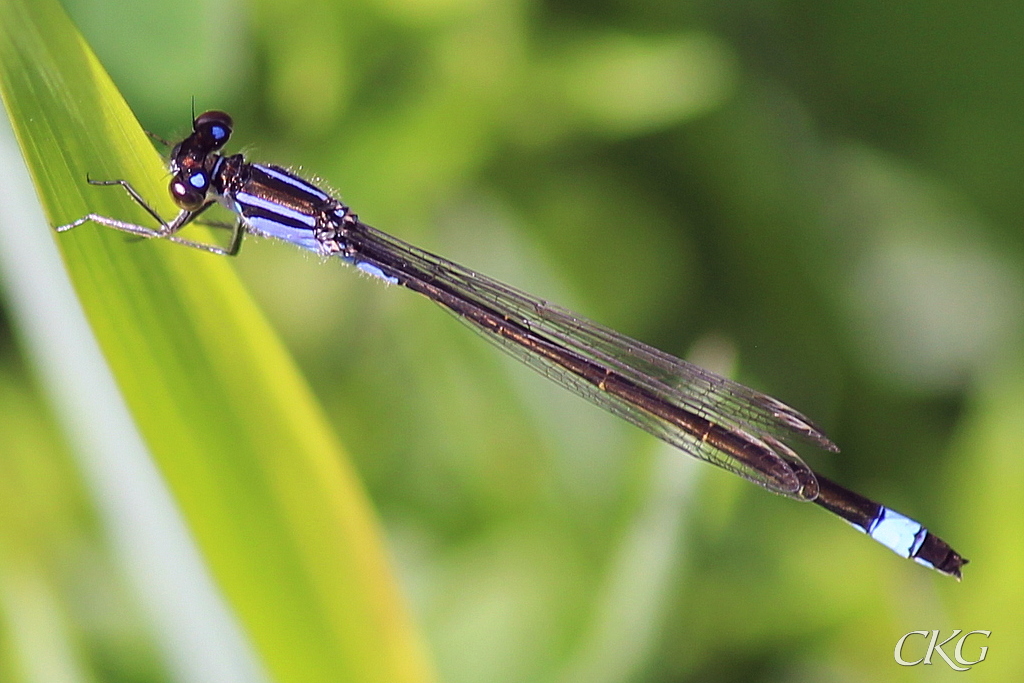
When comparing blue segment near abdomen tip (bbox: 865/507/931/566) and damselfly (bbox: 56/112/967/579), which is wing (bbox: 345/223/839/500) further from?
blue segment near abdomen tip (bbox: 865/507/931/566)

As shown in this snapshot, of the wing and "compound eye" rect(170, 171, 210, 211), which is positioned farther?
the wing

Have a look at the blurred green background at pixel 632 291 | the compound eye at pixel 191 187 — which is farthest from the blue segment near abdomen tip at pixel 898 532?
the compound eye at pixel 191 187

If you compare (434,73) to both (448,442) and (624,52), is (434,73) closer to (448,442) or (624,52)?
(624,52)

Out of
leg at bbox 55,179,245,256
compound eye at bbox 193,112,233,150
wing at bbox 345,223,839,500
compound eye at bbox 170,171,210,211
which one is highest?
wing at bbox 345,223,839,500

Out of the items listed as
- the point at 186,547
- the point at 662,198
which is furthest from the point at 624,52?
the point at 186,547

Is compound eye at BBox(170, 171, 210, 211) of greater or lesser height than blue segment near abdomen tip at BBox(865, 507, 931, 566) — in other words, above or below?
below

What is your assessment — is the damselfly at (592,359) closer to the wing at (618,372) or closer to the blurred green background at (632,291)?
the wing at (618,372)

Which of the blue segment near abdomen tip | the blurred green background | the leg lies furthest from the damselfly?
the leg

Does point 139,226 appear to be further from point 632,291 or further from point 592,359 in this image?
point 632,291
